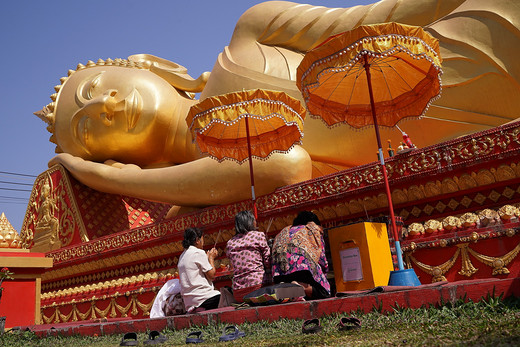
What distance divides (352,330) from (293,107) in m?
3.63

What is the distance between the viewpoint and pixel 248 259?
14.6 feet

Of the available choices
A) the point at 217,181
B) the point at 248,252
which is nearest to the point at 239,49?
the point at 217,181

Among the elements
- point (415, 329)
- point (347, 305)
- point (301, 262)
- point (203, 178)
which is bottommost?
point (415, 329)

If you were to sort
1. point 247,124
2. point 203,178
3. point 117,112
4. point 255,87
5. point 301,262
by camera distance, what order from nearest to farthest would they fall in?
point 301,262 < point 247,124 < point 203,178 < point 255,87 < point 117,112

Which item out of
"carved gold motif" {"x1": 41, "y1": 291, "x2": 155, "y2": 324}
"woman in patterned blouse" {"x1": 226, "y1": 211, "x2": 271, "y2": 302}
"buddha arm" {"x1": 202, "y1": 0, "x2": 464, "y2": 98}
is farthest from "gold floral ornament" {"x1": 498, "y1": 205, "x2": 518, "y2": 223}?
"carved gold motif" {"x1": 41, "y1": 291, "x2": 155, "y2": 324}

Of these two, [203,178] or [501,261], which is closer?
[501,261]

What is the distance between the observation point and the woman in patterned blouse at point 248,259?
4.41 meters

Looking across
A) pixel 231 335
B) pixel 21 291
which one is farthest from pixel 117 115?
pixel 231 335

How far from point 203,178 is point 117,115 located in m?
2.62

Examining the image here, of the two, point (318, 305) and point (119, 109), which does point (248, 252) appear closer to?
point (318, 305)

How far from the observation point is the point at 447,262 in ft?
15.3

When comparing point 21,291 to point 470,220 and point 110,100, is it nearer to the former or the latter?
point 110,100

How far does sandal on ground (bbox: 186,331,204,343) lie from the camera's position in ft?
9.02

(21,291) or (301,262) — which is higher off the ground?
(21,291)
